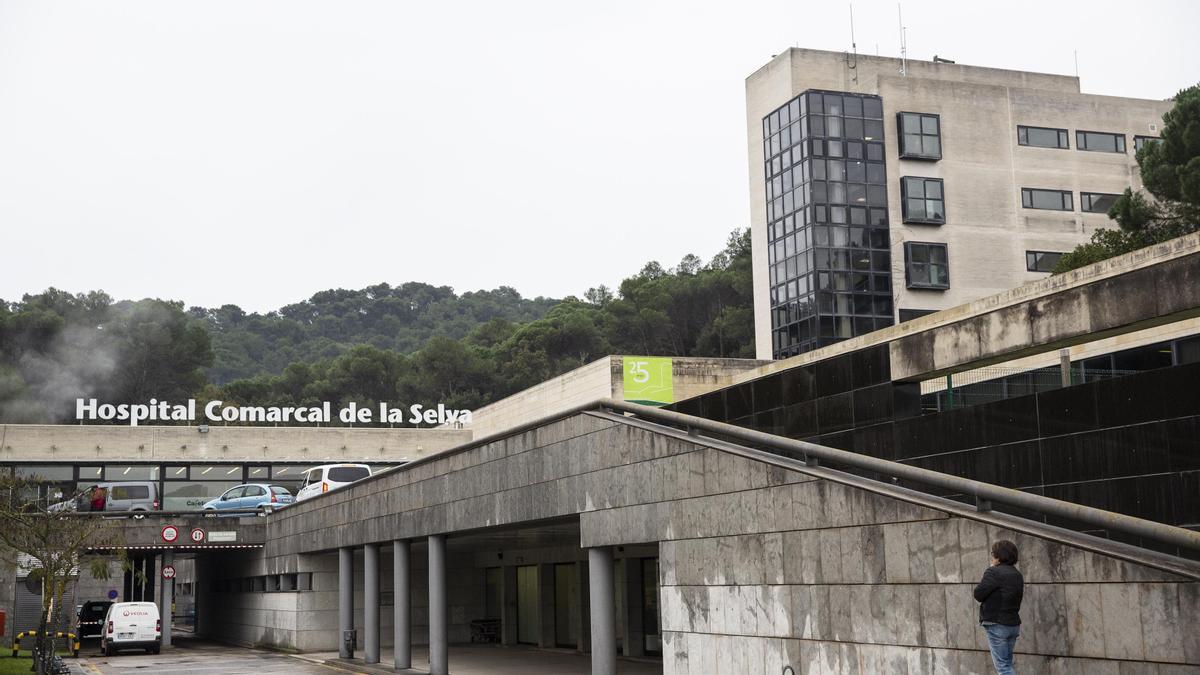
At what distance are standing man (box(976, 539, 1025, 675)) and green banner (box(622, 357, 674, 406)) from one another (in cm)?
3362

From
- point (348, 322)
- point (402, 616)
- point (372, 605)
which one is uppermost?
point (348, 322)

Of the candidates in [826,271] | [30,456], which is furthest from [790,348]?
[30,456]

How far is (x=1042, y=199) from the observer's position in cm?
5872

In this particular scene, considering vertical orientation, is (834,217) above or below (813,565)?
above

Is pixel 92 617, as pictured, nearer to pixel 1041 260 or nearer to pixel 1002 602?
pixel 1002 602

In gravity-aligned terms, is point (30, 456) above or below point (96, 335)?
below

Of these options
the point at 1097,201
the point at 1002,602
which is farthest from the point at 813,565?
the point at 1097,201

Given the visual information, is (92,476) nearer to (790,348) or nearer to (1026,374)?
(790,348)

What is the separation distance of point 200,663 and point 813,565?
938 inches

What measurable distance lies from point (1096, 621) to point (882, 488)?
289 cm

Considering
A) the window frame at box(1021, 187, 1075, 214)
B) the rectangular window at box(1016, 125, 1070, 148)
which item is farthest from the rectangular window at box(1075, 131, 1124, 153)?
the window frame at box(1021, 187, 1075, 214)

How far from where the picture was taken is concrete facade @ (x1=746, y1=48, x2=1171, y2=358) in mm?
56719

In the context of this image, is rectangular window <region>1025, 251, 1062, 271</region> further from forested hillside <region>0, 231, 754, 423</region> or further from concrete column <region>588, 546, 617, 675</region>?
concrete column <region>588, 546, 617, 675</region>

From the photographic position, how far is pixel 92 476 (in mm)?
52125
